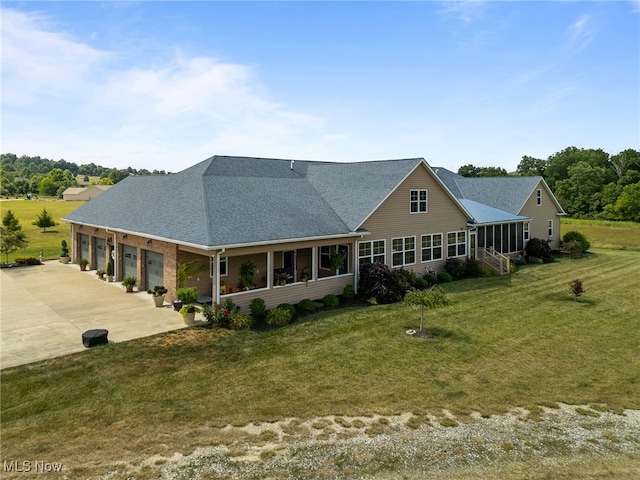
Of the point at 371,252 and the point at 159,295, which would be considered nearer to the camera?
the point at 159,295

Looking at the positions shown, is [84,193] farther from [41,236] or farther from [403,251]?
[403,251]

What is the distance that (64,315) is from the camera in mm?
17656

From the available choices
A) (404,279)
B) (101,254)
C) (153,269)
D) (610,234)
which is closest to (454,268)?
(404,279)

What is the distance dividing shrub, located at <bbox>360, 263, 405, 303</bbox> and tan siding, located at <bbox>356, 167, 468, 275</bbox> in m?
1.96

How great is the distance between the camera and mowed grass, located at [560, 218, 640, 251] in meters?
44.2

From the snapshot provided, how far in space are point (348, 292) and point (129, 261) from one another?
12.3 metres

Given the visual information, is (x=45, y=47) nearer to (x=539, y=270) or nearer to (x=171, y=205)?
(x=171, y=205)

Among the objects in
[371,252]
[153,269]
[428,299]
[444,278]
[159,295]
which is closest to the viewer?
[428,299]

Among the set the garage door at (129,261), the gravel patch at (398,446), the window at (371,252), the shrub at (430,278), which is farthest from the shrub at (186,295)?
the shrub at (430,278)

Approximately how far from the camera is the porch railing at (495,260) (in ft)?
93.7

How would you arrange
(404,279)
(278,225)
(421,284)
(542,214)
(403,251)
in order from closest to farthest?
(278,225), (404,279), (421,284), (403,251), (542,214)

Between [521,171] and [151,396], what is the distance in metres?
114

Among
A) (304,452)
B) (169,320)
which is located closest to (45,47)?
(169,320)

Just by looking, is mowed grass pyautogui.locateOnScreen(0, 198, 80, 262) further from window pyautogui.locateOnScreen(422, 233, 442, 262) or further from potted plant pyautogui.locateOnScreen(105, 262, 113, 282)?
window pyautogui.locateOnScreen(422, 233, 442, 262)
